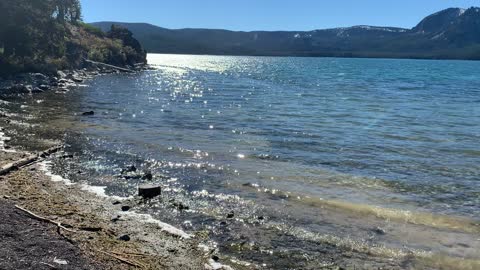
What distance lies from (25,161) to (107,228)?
8585 mm

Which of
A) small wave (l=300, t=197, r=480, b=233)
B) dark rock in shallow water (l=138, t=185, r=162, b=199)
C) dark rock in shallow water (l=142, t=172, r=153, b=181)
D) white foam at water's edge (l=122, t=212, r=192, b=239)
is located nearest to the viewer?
white foam at water's edge (l=122, t=212, r=192, b=239)

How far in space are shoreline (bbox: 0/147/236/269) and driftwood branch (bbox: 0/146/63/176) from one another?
32 cm

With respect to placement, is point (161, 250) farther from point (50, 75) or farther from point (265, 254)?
point (50, 75)

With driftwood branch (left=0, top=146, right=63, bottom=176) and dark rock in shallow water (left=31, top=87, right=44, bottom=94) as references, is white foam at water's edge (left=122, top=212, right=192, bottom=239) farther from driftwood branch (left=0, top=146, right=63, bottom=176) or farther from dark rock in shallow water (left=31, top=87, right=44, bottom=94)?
dark rock in shallow water (left=31, top=87, right=44, bottom=94)

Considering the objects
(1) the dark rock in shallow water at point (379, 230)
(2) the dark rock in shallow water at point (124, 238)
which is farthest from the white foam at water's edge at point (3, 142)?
(1) the dark rock in shallow water at point (379, 230)

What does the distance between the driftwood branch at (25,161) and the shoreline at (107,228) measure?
0.32 m

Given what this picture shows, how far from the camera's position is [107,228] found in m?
13.5

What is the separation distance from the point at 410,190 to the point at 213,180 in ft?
26.5

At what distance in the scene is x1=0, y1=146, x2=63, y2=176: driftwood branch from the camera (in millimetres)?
17991

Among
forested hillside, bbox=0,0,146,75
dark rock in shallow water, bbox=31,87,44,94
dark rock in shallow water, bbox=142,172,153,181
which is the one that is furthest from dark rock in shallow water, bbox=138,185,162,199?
forested hillside, bbox=0,0,146,75

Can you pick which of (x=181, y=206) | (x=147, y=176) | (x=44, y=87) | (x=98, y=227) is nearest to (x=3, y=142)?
(x=147, y=176)

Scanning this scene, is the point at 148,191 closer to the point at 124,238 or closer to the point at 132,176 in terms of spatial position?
the point at 132,176

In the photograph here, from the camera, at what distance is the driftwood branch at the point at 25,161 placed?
1799 cm

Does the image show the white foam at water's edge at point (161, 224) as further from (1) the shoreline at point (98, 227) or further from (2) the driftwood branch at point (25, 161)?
(2) the driftwood branch at point (25, 161)
